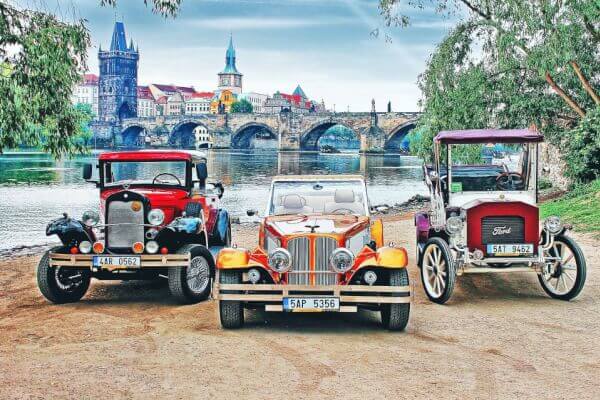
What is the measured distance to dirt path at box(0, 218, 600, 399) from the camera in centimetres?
525

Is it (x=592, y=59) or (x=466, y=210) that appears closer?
(x=466, y=210)

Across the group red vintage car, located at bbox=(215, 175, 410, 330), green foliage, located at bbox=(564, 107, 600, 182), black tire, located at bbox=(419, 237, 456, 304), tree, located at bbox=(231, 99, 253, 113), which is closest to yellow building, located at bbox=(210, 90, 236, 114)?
tree, located at bbox=(231, 99, 253, 113)

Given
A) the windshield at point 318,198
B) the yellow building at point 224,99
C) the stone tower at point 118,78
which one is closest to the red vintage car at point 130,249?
the windshield at point 318,198

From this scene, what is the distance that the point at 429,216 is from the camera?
406 inches

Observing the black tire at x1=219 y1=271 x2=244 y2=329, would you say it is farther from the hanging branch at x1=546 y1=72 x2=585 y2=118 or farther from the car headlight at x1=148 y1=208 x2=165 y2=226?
the hanging branch at x1=546 y1=72 x2=585 y2=118

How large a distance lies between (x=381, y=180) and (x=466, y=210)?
3918 centimetres

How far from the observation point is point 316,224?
7.17 m

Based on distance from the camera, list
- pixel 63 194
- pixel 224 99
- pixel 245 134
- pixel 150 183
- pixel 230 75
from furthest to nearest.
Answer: pixel 230 75
pixel 224 99
pixel 245 134
pixel 63 194
pixel 150 183

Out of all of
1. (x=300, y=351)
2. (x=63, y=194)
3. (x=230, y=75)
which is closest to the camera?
(x=300, y=351)

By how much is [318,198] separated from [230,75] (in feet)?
583

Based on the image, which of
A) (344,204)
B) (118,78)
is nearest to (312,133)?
(118,78)

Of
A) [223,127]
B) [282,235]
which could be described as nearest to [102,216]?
[282,235]

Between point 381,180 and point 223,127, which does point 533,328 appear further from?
point 223,127

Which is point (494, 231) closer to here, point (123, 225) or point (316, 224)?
point (316, 224)
